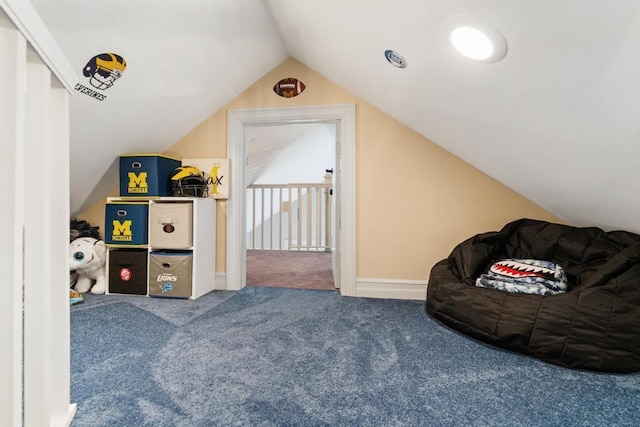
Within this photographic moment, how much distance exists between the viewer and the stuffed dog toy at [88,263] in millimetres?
2363

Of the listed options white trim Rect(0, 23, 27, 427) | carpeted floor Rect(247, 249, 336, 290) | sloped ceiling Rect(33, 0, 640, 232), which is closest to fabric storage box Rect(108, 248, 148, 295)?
sloped ceiling Rect(33, 0, 640, 232)

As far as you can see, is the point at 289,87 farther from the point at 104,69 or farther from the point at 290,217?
the point at 290,217

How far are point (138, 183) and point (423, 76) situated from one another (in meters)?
2.15

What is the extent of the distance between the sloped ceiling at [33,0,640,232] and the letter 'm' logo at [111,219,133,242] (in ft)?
1.75

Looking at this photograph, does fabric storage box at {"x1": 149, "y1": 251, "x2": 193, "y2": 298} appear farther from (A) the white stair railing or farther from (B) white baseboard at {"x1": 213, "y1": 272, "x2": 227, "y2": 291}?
(A) the white stair railing

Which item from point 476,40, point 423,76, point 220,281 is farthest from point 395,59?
point 220,281

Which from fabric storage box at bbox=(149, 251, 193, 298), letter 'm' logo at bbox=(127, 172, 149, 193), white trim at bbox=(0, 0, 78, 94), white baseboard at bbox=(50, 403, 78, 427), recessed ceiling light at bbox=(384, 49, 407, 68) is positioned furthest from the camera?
letter 'm' logo at bbox=(127, 172, 149, 193)

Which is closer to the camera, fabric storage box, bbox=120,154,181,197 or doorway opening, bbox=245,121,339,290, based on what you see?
fabric storage box, bbox=120,154,181,197

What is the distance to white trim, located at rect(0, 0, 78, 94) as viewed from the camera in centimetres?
56

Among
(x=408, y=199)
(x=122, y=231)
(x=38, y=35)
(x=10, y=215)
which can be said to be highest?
(x=38, y=35)

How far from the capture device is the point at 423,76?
5.32 ft

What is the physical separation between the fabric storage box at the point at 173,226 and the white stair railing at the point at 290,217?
2.52 metres

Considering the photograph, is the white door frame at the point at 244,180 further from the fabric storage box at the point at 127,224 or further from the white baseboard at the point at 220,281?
the fabric storage box at the point at 127,224

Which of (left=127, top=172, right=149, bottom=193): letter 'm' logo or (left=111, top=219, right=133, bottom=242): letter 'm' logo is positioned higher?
(left=127, top=172, right=149, bottom=193): letter 'm' logo
